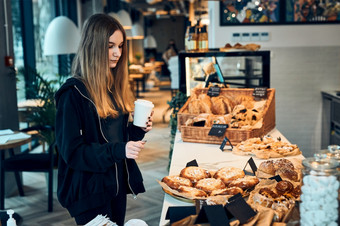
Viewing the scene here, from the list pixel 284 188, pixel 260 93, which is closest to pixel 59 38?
pixel 260 93

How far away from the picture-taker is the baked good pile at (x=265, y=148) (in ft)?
8.65

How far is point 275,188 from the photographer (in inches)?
72.9

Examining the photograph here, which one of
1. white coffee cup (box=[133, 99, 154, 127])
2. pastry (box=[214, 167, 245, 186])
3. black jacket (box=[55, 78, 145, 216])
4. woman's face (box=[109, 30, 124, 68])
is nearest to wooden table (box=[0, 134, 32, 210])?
black jacket (box=[55, 78, 145, 216])

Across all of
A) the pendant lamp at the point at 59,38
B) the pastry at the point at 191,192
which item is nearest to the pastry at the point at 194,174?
the pastry at the point at 191,192

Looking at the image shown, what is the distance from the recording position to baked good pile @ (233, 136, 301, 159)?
2637mm

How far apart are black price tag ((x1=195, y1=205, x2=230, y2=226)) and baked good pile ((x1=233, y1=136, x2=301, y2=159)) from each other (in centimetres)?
116

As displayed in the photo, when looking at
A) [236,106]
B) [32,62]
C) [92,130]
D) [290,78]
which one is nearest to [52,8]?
[32,62]

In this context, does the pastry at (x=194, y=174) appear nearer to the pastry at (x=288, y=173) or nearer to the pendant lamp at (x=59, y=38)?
the pastry at (x=288, y=173)

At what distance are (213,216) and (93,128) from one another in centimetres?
82

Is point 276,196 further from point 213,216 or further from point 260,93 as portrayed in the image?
point 260,93

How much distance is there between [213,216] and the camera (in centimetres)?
150

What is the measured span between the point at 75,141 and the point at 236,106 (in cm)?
165

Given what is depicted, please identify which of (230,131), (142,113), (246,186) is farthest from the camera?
(230,131)

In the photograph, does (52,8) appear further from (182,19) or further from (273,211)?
(182,19)
